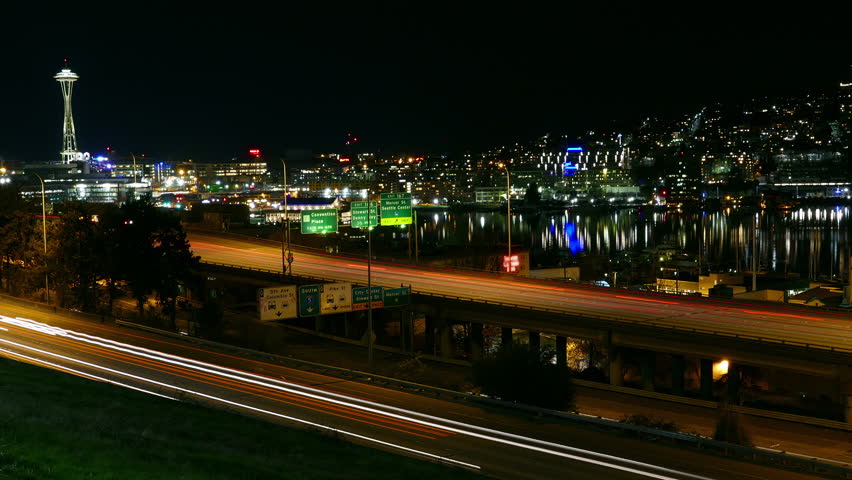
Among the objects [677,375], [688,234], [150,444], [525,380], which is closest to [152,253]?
[525,380]

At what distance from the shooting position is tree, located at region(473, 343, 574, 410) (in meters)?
19.9

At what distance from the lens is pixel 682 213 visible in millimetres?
167500

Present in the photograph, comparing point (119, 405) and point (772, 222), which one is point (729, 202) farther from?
point (119, 405)

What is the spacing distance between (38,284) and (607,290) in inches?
1132

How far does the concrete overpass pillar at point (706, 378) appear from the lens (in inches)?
963

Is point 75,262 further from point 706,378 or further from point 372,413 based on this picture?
point 706,378

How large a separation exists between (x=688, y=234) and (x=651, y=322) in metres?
91.3

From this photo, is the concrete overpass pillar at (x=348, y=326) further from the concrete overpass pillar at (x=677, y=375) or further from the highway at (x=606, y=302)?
the concrete overpass pillar at (x=677, y=375)

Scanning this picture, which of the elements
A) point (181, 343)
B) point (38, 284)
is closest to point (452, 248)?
point (38, 284)

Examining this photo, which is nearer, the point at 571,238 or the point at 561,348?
the point at 561,348

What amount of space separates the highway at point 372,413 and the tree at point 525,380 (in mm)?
1262

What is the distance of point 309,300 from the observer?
2792 centimetres

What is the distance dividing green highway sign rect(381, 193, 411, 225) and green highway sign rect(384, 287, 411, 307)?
448cm

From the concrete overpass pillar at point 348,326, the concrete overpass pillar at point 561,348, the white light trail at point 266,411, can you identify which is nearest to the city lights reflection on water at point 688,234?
the concrete overpass pillar at point 348,326
